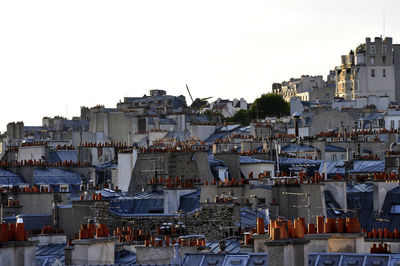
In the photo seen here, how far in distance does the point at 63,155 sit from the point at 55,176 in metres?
12.6

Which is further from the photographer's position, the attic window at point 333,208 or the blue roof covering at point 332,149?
the blue roof covering at point 332,149

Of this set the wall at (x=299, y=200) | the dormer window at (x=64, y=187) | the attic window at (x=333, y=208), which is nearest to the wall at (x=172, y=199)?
the wall at (x=299, y=200)

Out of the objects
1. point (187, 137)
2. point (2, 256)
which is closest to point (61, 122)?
point (187, 137)

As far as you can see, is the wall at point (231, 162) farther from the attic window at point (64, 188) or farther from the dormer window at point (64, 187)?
the attic window at point (64, 188)

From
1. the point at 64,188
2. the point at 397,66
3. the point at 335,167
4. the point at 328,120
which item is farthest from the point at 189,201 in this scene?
the point at 397,66

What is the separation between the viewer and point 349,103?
5010 inches

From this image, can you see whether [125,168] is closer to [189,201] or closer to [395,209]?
[189,201]

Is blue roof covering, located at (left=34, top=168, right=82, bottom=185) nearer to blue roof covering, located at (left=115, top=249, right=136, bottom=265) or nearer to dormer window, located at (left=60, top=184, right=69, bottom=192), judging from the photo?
dormer window, located at (left=60, top=184, right=69, bottom=192)

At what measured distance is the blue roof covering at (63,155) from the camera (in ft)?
257

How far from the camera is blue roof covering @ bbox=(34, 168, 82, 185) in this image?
66.2 m

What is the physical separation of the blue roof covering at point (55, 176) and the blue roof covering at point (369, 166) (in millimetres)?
12297

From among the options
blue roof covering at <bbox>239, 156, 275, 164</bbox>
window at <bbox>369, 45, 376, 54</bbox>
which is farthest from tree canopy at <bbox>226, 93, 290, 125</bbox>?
blue roof covering at <bbox>239, 156, 275, 164</bbox>

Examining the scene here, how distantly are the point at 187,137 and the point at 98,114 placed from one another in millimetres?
12728

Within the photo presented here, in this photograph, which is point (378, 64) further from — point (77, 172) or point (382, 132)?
point (77, 172)
